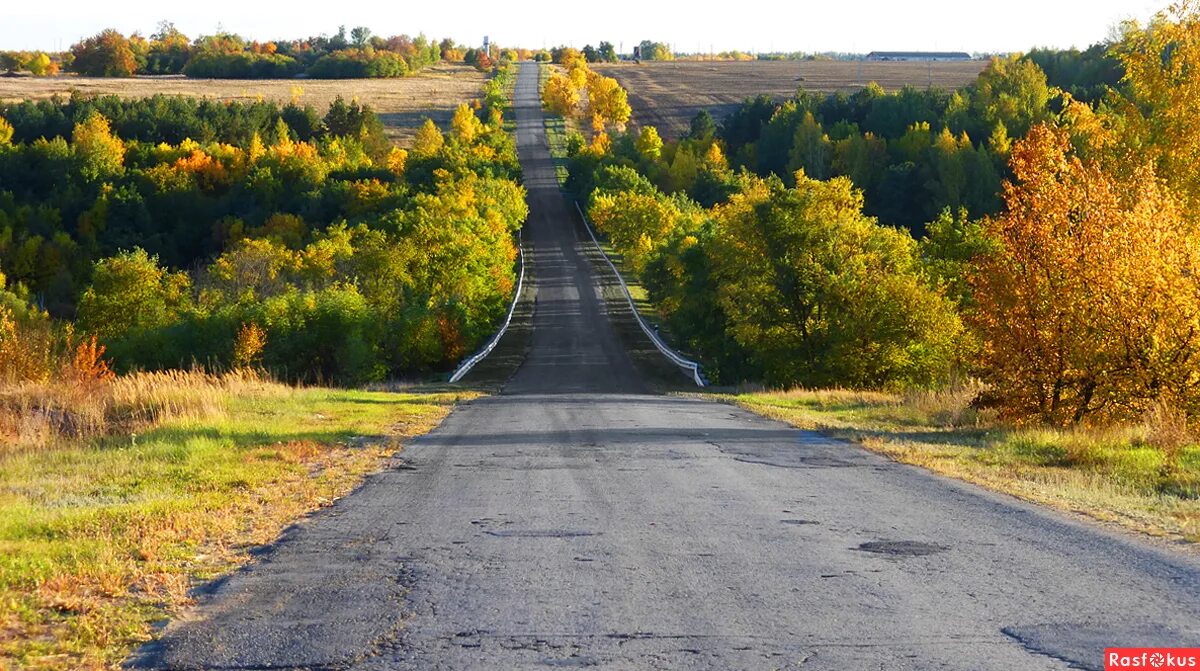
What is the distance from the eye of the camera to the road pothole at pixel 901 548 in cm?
994

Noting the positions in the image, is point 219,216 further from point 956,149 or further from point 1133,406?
point 1133,406

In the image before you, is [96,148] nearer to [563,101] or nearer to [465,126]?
[465,126]

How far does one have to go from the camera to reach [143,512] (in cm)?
1141

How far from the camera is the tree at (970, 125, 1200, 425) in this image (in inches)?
816

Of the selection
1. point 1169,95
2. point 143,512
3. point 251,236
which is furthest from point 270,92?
point 143,512

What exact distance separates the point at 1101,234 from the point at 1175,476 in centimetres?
760

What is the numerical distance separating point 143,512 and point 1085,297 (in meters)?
17.0

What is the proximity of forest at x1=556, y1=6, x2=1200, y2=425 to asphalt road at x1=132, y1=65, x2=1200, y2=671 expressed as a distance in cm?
803

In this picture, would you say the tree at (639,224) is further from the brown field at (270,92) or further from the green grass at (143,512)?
the green grass at (143,512)

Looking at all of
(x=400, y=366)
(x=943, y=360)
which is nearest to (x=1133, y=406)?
(x=943, y=360)

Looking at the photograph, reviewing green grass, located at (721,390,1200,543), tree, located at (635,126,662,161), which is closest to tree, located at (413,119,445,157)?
tree, located at (635,126,662,161)

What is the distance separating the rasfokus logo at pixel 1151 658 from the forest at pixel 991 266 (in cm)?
1469

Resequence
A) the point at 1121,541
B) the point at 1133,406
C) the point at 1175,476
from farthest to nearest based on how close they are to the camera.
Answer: the point at 1133,406, the point at 1175,476, the point at 1121,541

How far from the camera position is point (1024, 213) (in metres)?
23.3
